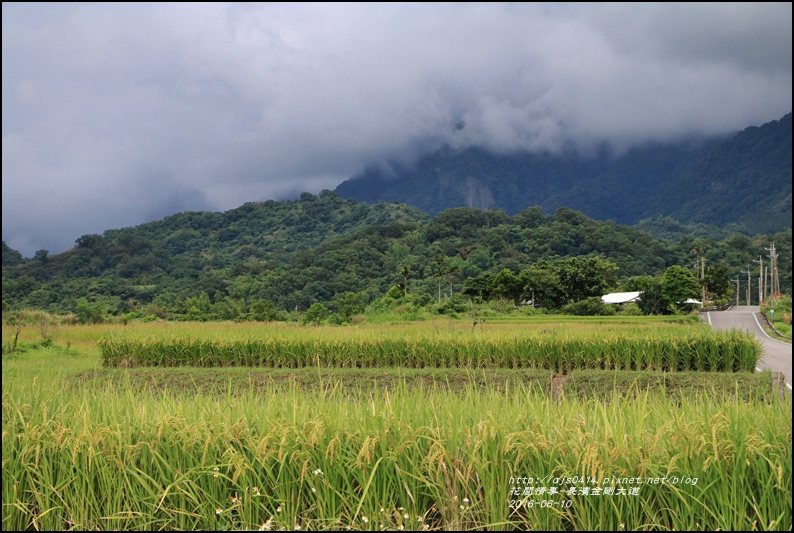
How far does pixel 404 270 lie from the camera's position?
38.0 m

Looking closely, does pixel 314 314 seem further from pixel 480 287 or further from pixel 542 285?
pixel 542 285

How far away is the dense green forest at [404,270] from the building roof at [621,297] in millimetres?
783

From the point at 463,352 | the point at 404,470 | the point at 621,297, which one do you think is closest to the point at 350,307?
the point at 463,352

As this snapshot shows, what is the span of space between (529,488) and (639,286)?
43127 mm

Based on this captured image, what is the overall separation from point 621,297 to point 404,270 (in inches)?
616

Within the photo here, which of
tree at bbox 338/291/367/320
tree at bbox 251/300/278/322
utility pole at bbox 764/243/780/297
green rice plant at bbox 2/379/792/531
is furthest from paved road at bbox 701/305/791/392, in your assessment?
tree at bbox 251/300/278/322

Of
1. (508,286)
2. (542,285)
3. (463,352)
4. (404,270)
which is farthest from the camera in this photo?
(508,286)

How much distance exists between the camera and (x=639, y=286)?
42.2 metres

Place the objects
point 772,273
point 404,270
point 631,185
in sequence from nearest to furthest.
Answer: point 772,273
point 404,270
point 631,185

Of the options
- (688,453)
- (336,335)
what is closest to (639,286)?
(336,335)

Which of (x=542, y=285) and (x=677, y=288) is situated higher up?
(x=542, y=285)

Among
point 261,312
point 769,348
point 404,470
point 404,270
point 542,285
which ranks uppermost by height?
point 404,270

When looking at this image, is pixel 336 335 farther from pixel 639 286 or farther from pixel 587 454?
pixel 639 286

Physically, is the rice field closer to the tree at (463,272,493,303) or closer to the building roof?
the tree at (463,272,493,303)
